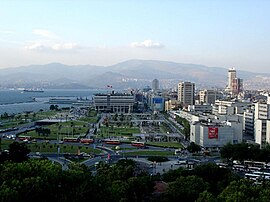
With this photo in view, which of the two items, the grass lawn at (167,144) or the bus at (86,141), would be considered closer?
the grass lawn at (167,144)

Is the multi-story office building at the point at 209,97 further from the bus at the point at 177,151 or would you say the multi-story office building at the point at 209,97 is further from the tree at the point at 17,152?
the tree at the point at 17,152

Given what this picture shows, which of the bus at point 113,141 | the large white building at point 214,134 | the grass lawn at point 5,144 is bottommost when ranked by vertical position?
the bus at point 113,141

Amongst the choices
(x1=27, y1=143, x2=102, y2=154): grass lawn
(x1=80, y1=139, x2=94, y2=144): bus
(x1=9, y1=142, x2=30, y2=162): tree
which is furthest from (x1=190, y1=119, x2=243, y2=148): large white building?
(x1=9, y1=142, x2=30, y2=162): tree

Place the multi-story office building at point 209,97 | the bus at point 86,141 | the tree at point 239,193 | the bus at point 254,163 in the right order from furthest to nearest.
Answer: the multi-story office building at point 209,97 → the bus at point 86,141 → the bus at point 254,163 → the tree at point 239,193

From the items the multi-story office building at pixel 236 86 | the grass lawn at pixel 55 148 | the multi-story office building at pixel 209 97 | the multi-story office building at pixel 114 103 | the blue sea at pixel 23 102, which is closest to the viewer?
the grass lawn at pixel 55 148

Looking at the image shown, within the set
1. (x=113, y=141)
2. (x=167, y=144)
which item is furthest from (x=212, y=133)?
A: (x=113, y=141)

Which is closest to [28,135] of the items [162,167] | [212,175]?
[162,167]

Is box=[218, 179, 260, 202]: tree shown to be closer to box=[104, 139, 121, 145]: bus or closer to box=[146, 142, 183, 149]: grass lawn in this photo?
box=[146, 142, 183, 149]: grass lawn

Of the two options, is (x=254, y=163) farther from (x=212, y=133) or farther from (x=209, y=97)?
(x=209, y=97)

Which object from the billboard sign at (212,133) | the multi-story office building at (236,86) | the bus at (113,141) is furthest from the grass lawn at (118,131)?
the multi-story office building at (236,86)

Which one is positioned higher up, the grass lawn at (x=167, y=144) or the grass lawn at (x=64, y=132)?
the grass lawn at (x=64, y=132)
